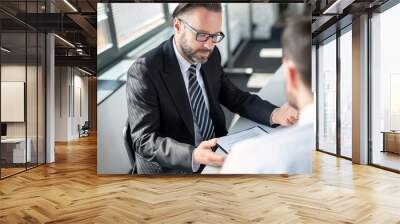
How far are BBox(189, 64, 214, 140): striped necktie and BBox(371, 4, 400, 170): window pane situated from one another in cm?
353

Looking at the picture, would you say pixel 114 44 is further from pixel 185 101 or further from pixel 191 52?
pixel 185 101

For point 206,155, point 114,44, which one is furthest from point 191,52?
point 206,155

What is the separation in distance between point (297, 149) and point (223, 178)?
1.30 meters

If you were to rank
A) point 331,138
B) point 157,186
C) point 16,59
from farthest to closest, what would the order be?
point 331,138, point 16,59, point 157,186

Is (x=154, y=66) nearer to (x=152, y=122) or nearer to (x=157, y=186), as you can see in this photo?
(x=152, y=122)

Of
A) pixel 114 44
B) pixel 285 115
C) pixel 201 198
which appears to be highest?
pixel 114 44

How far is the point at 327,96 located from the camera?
36.8 feet

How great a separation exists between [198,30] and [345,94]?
196 inches

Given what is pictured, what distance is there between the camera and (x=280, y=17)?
6605 mm

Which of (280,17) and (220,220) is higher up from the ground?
(280,17)

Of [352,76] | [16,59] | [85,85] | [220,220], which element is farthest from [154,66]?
[85,85]

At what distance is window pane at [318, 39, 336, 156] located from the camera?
35.1 ft

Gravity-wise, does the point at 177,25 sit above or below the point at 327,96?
above

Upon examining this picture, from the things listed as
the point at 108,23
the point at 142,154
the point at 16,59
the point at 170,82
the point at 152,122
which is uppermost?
the point at 108,23
